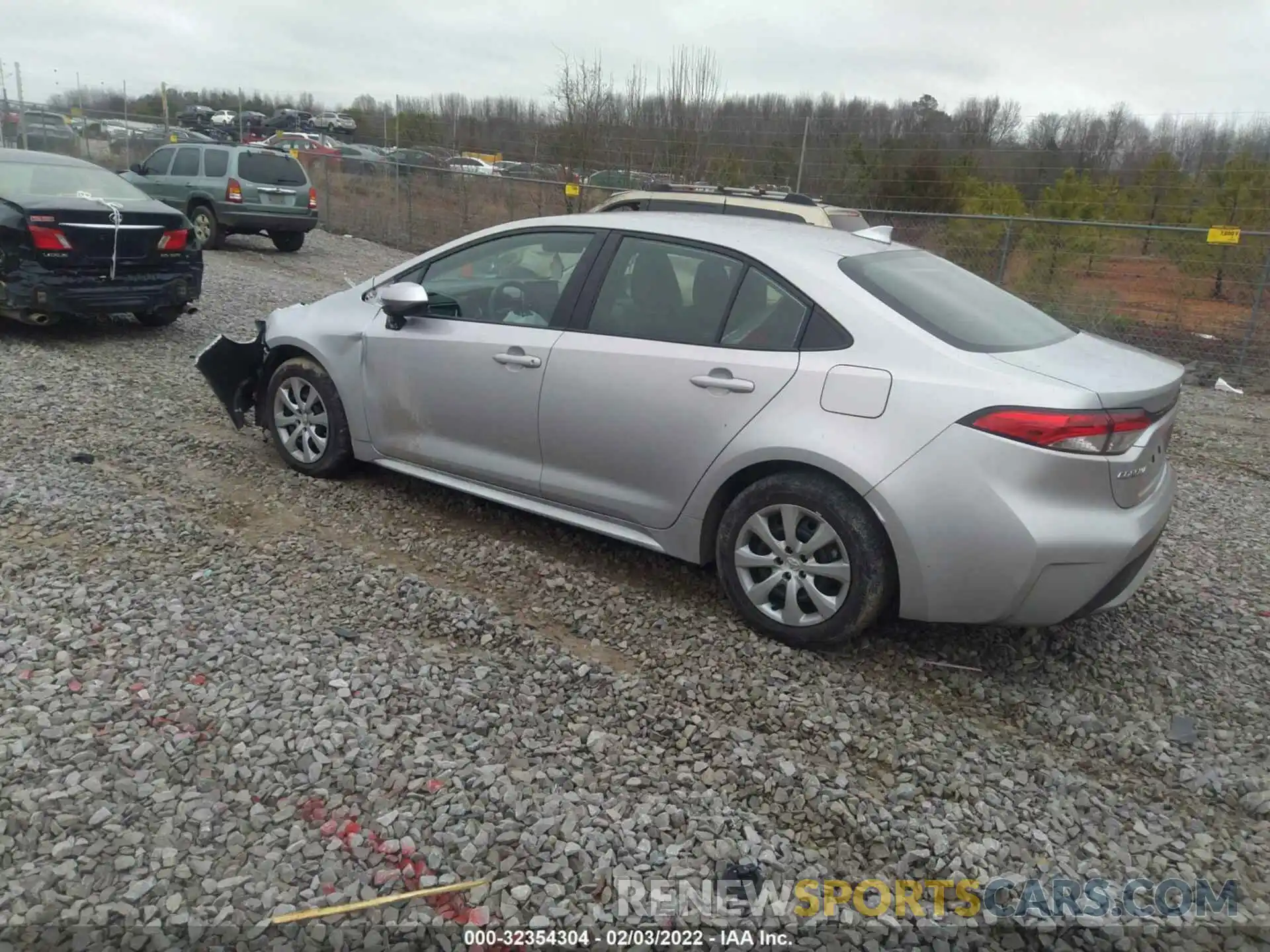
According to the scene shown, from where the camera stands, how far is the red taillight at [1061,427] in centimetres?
318

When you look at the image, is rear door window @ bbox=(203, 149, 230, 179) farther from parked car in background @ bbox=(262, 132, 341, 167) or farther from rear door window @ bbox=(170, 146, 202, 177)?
parked car in background @ bbox=(262, 132, 341, 167)

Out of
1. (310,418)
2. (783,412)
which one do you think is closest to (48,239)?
(310,418)

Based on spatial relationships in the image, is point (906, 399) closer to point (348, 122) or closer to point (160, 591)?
point (160, 591)

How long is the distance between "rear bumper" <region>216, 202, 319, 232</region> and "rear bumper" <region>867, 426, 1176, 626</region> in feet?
46.3

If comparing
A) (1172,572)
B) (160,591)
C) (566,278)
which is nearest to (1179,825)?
(1172,572)

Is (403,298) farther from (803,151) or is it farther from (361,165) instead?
(361,165)

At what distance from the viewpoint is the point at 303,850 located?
8.39 feet

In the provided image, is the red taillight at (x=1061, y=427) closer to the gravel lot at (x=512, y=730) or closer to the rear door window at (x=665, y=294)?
the gravel lot at (x=512, y=730)

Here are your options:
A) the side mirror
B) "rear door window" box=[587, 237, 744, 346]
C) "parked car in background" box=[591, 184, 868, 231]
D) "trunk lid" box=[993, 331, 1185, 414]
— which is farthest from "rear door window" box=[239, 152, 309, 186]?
"trunk lid" box=[993, 331, 1185, 414]

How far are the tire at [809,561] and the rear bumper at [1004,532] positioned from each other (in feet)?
0.32

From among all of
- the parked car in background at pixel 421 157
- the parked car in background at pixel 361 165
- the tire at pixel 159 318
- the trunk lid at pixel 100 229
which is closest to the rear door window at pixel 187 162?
the parked car in background at pixel 361 165

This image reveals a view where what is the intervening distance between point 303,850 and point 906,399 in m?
2.43

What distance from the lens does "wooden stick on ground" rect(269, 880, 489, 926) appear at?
235cm

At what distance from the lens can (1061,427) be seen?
3.18 meters
